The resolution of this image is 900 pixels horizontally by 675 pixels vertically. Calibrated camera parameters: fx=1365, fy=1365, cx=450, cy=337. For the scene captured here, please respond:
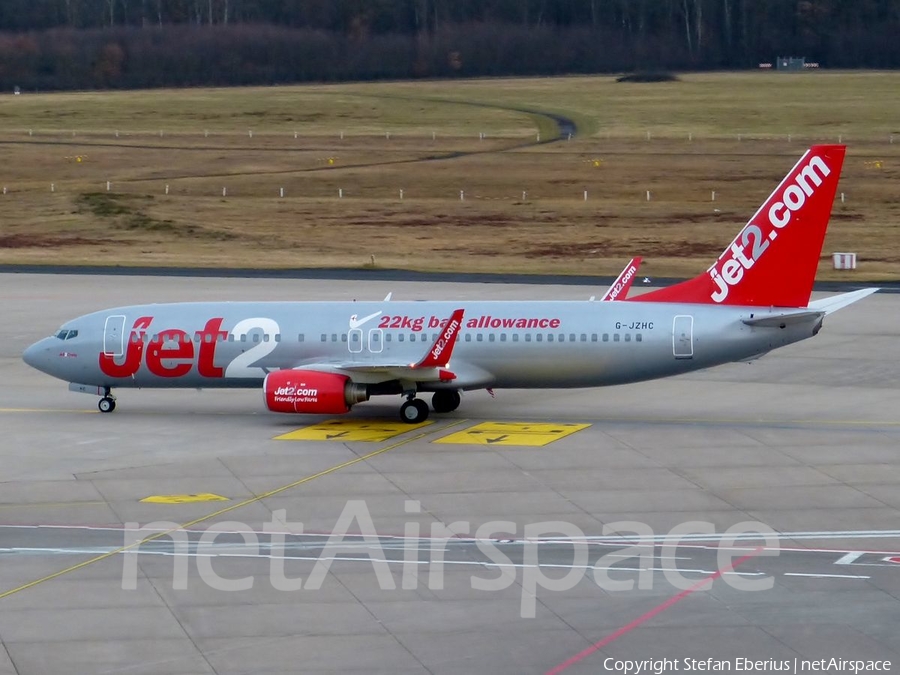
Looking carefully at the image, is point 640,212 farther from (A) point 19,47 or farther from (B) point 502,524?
(A) point 19,47

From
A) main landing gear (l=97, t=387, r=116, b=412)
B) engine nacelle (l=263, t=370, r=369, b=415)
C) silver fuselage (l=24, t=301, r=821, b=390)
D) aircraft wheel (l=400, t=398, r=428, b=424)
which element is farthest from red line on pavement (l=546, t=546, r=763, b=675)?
main landing gear (l=97, t=387, r=116, b=412)

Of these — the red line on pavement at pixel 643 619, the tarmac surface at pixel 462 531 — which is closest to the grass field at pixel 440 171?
the tarmac surface at pixel 462 531

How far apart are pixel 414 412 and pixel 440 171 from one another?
8059 cm

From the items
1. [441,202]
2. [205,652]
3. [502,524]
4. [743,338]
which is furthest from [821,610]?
[441,202]

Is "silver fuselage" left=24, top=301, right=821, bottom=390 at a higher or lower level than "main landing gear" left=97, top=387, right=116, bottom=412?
higher

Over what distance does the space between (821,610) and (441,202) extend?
85.2m

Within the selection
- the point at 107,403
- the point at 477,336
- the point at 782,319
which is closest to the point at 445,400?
the point at 477,336

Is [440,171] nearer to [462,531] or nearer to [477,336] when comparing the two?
[477,336]

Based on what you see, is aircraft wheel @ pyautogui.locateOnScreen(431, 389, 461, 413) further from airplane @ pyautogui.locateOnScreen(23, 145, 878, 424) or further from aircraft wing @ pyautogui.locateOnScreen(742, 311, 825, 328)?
aircraft wing @ pyautogui.locateOnScreen(742, 311, 825, 328)

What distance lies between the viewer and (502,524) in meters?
30.2

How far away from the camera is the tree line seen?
589 ft

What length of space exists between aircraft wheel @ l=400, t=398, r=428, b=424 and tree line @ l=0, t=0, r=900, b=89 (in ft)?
485

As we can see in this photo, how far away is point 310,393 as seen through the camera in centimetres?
3981

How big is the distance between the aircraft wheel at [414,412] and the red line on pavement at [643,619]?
15.1 m
